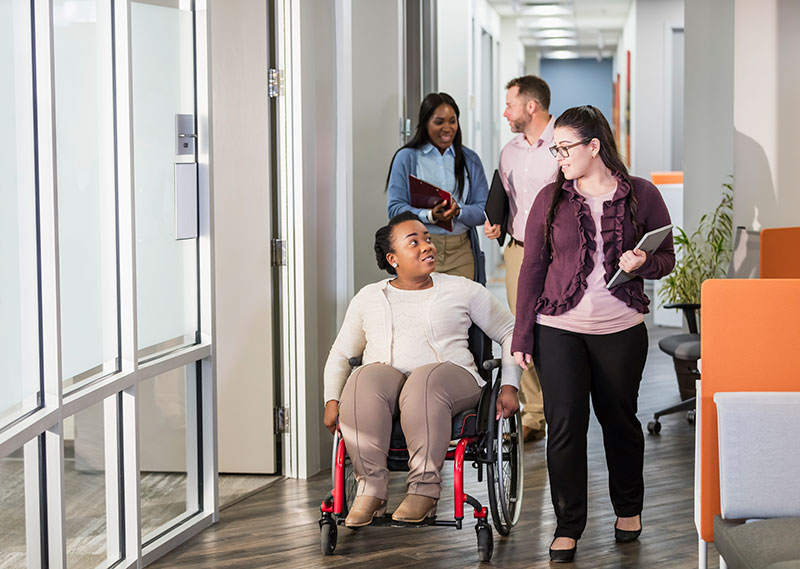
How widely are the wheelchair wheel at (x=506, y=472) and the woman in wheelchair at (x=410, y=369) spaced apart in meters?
0.11

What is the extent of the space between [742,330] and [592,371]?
594mm

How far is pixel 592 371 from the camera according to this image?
3.29 m

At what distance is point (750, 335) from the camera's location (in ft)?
9.20

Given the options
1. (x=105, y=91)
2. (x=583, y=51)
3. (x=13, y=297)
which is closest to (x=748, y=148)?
(x=105, y=91)

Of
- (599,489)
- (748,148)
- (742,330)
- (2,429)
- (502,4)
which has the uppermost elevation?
(502,4)

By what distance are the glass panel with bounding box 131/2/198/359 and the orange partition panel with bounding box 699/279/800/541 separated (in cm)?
173

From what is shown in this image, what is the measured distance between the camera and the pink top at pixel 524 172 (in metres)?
4.38

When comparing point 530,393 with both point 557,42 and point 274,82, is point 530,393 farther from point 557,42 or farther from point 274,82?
point 557,42

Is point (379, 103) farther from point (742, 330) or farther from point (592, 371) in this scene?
point (742, 330)

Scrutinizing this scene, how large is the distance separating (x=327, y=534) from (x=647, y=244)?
137cm

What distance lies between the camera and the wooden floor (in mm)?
3355

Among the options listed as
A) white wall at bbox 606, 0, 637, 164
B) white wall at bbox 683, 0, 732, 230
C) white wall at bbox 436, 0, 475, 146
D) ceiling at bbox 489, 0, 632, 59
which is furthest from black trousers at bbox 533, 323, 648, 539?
white wall at bbox 606, 0, 637, 164

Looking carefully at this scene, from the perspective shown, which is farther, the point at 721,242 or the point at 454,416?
the point at 721,242

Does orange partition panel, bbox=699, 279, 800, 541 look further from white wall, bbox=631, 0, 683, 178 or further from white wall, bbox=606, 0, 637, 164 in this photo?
white wall, bbox=631, 0, 683, 178
